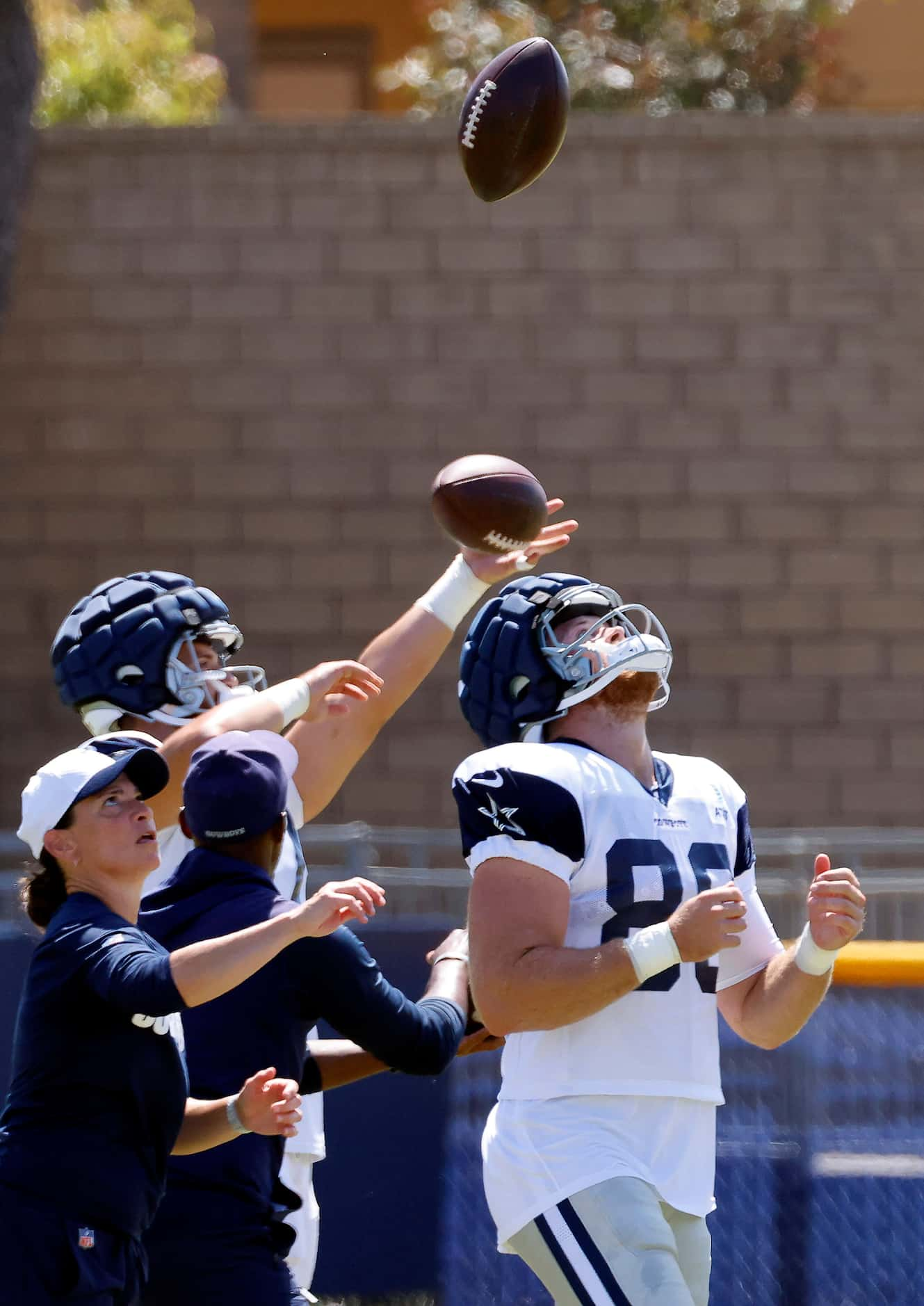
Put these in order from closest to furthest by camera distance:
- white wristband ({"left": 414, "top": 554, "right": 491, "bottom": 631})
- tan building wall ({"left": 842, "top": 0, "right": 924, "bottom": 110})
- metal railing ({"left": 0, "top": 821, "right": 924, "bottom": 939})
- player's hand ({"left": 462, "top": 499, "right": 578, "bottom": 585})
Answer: white wristband ({"left": 414, "top": 554, "right": 491, "bottom": 631}), player's hand ({"left": 462, "top": 499, "right": 578, "bottom": 585}), metal railing ({"left": 0, "top": 821, "right": 924, "bottom": 939}), tan building wall ({"left": 842, "top": 0, "right": 924, "bottom": 110})

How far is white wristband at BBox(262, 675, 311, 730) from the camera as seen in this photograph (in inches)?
152

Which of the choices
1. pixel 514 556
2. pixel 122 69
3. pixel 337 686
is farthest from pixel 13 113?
pixel 337 686

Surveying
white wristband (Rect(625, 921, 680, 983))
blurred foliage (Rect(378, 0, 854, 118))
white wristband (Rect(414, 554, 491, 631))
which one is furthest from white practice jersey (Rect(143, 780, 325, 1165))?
blurred foliage (Rect(378, 0, 854, 118))

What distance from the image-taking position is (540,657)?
3.54 meters

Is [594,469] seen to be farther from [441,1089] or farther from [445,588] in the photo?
[445,588]

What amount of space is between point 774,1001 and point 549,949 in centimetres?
60

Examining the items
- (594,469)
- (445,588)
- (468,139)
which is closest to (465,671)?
(445,588)

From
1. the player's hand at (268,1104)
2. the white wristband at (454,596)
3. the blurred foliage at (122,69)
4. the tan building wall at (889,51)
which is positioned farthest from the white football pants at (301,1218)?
the tan building wall at (889,51)

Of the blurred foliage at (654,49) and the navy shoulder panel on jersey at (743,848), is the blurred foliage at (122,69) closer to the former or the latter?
the blurred foliage at (654,49)

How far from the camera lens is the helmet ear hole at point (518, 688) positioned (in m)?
3.53

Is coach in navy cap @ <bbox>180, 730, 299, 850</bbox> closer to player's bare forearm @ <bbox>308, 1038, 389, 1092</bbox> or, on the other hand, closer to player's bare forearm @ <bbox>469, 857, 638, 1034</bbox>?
player's bare forearm @ <bbox>469, 857, 638, 1034</bbox>

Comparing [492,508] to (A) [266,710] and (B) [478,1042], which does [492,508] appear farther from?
(B) [478,1042]

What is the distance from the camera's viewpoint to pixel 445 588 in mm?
4391

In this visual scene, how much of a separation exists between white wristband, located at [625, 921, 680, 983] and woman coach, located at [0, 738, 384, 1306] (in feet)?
1.43
